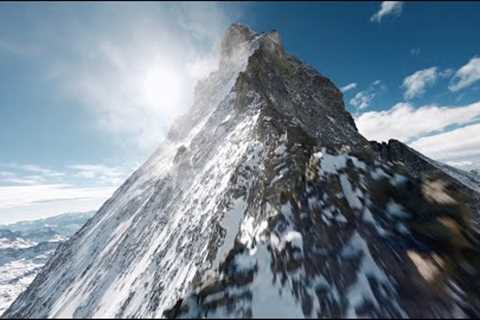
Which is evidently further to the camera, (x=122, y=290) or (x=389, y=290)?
(x=122, y=290)

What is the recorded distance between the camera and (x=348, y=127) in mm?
31859

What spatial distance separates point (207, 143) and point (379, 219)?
19072mm

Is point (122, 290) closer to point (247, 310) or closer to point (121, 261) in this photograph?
point (121, 261)

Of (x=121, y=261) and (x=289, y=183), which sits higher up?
(x=121, y=261)

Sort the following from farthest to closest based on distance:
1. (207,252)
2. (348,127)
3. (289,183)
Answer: (348,127)
(207,252)
(289,183)

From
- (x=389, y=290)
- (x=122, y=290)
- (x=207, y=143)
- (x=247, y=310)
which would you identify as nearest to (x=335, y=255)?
(x=389, y=290)

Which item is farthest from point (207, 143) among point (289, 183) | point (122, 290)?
point (289, 183)

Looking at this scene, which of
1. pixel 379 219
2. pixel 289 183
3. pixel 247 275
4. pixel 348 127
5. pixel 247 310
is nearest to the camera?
pixel 247 310

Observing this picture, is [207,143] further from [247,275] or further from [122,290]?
[247,275]

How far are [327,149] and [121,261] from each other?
17.3 meters

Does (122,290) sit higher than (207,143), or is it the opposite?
(207,143)

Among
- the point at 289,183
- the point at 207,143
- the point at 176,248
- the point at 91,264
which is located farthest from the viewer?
the point at 207,143

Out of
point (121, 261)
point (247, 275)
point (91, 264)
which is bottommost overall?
point (247, 275)

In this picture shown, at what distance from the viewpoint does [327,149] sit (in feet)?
43.6
